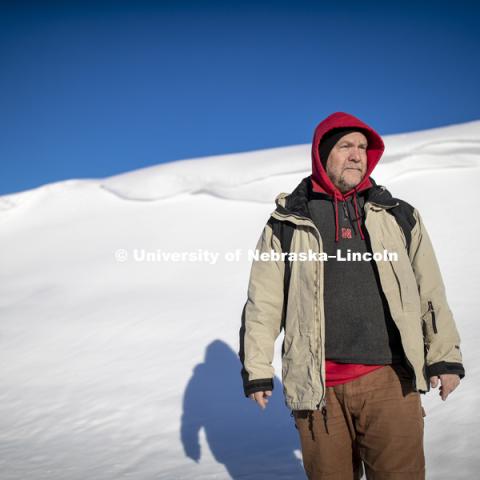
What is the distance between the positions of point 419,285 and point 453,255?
485 cm

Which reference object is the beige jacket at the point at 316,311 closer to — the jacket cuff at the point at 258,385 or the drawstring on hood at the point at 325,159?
the jacket cuff at the point at 258,385

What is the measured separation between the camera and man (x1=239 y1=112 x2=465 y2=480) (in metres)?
1.72

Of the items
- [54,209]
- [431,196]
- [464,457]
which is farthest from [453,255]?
[54,209]

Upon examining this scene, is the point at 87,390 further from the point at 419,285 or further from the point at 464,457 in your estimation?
the point at 419,285

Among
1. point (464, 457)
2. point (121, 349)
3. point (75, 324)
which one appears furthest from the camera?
point (75, 324)

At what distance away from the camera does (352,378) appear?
1753mm

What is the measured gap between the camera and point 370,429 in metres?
1.72

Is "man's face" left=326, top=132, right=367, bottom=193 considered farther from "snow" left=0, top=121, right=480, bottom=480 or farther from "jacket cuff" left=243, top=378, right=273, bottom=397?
"snow" left=0, top=121, right=480, bottom=480

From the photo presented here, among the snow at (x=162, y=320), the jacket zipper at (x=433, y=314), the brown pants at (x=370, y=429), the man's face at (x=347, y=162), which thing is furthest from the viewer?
the snow at (x=162, y=320)

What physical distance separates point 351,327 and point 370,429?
393mm

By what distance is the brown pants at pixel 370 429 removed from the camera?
5.49ft

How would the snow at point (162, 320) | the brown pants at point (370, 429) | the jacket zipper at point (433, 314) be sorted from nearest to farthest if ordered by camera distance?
the brown pants at point (370, 429) → the jacket zipper at point (433, 314) → the snow at point (162, 320)

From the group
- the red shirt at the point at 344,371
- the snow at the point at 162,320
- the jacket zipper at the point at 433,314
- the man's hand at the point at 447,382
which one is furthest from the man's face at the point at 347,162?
the snow at the point at 162,320

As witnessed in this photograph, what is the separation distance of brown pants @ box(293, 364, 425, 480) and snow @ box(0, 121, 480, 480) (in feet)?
3.97
